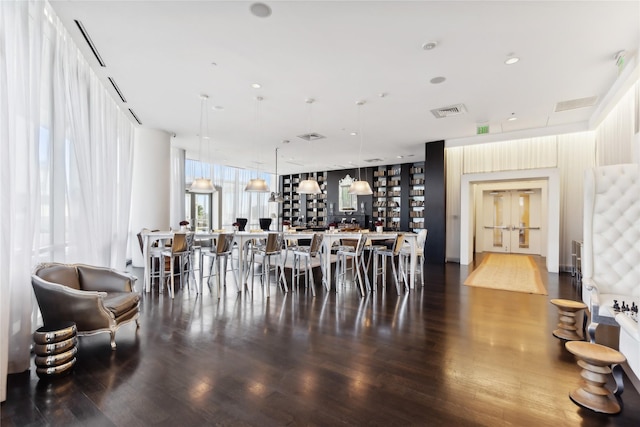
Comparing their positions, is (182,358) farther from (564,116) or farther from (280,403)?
(564,116)

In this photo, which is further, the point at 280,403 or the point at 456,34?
the point at 456,34

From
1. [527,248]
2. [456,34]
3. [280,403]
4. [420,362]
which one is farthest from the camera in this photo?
[527,248]

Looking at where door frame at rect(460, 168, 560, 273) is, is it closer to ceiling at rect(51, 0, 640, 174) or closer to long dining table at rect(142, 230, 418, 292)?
ceiling at rect(51, 0, 640, 174)

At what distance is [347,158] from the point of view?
11125 millimetres

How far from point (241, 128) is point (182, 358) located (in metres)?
5.71

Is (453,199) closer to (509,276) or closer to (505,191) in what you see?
(509,276)

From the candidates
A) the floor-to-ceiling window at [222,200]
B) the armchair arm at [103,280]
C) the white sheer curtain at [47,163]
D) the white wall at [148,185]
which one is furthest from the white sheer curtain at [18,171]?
the floor-to-ceiling window at [222,200]

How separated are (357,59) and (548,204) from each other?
21.6 feet

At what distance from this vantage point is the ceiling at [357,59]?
3041mm

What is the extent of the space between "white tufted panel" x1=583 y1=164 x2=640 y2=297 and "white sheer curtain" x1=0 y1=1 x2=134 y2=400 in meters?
5.63

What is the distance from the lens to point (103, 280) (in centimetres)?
345

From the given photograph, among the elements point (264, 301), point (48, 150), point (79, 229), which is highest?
point (48, 150)

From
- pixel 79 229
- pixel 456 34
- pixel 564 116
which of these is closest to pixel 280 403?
pixel 79 229

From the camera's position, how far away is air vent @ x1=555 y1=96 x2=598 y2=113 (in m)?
5.33
